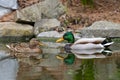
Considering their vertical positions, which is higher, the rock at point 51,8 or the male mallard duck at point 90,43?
the rock at point 51,8

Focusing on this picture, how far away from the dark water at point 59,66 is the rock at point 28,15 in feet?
8.77

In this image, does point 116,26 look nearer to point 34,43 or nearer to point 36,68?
point 34,43

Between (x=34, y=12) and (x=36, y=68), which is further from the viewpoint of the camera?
(x=34, y=12)

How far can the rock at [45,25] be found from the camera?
17.2m

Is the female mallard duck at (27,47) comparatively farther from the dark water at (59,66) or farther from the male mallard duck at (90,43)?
the male mallard duck at (90,43)

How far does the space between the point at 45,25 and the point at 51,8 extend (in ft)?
3.46

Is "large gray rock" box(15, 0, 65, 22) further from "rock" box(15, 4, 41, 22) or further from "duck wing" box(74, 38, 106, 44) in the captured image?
"duck wing" box(74, 38, 106, 44)

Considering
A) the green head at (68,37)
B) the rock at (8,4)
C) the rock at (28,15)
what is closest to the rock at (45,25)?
the rock at (28,15)

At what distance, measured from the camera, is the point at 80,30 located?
1697 cm

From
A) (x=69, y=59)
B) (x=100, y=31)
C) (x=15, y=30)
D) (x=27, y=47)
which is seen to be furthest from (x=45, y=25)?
(x=69, y=59)

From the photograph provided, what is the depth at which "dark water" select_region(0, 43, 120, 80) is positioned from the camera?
10133mm

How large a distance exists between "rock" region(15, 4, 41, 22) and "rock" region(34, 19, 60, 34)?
20 cm

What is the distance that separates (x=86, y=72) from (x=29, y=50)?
420cm

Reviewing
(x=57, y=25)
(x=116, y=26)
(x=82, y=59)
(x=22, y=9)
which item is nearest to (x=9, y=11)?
(x=22, y=9)
